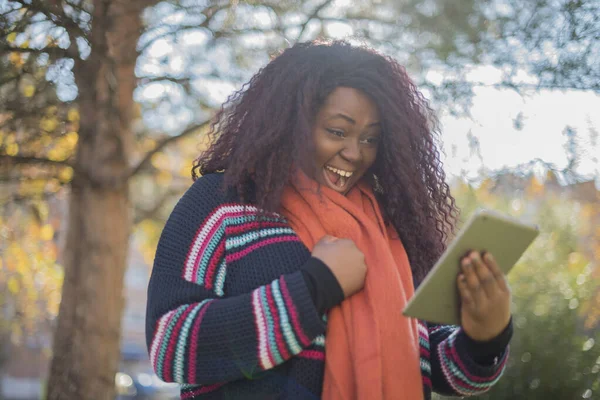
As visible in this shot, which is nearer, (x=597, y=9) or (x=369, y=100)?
(x=369, y=100)

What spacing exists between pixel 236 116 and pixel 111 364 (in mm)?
2939

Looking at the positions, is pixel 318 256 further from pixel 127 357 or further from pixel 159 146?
pixel 127 357

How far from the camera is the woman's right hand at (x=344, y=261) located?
1737 mm

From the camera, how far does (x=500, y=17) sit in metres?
3.36

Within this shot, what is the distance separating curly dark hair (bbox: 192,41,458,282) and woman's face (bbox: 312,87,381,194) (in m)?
0.03

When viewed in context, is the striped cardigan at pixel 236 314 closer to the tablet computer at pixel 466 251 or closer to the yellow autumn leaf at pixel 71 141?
the tablet computer at pixel 466 251

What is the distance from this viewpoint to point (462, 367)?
1.93 m

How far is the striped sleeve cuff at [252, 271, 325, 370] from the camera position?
5.39 ft

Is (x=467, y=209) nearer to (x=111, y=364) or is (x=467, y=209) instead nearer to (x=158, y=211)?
(x=111, y=364)

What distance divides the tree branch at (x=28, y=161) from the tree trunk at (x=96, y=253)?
0.41ft

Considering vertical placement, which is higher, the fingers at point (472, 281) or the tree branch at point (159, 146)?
the tree branch at point (159, 146)

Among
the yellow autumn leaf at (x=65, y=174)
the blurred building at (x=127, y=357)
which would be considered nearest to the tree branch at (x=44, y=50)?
the yellow autumn leaf at (x=65, y=174)

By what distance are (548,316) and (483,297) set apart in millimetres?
2596

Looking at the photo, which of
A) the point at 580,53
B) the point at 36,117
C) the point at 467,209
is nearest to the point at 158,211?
the point at 36,117
